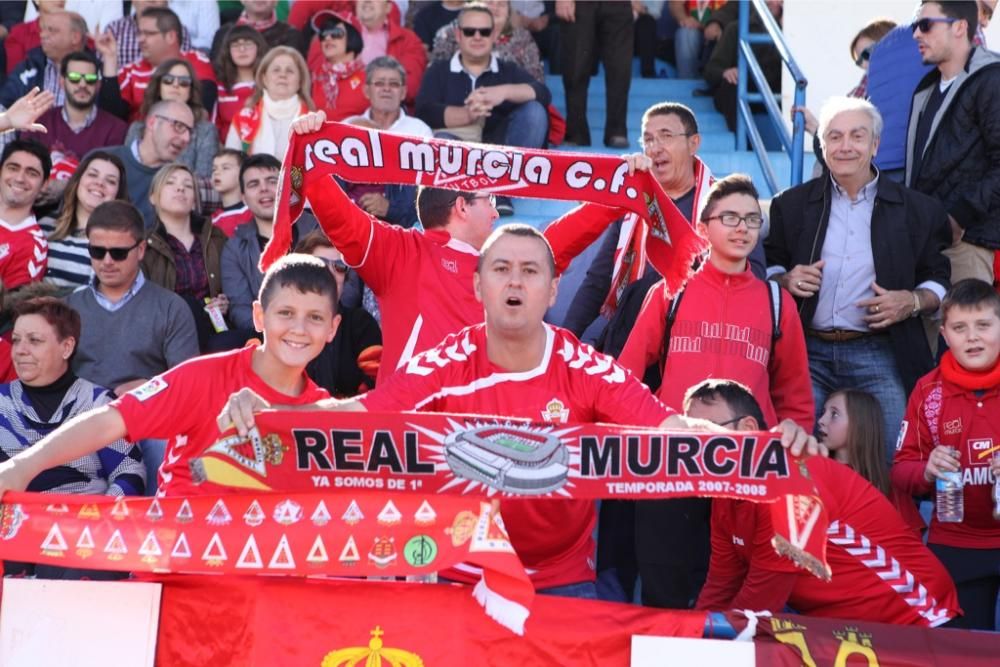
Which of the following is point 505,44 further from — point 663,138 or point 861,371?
point 861,371

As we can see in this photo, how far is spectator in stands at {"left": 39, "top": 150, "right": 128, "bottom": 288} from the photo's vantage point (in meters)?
8.16

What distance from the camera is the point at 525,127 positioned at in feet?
30.0

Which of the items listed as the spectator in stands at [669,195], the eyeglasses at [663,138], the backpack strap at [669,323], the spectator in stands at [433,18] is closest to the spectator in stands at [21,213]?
the spectator in stands at [669,195]

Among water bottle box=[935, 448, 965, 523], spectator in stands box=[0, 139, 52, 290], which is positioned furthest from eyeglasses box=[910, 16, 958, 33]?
spectator in stands box=[0, 139, 52, 290]

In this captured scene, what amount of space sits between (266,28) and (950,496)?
6.79m

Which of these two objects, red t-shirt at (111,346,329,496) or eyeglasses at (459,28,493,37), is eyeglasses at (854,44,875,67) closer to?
eyeglasses at (459,28,493,37)

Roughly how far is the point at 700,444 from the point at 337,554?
1.20 m

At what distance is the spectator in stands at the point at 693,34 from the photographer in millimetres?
11742

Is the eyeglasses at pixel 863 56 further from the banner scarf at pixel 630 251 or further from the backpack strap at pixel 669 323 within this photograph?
the backpack strap at pixel 669 323

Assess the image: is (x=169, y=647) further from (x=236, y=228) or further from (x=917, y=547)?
(x=236, y=228)

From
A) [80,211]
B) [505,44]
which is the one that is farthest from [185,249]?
[505,44]

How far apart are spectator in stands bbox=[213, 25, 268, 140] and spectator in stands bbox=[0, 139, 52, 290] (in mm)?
1758

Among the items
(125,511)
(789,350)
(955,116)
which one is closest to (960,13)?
(955,116)

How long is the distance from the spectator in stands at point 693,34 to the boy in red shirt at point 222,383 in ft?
23.6
